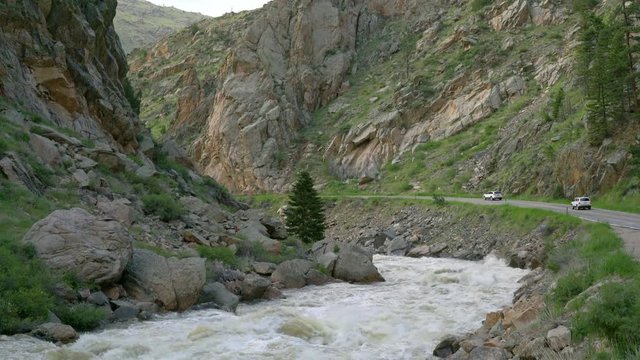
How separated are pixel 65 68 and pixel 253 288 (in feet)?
68.1

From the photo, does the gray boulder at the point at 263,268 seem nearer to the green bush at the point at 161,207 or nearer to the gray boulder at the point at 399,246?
the green bush at the point at 161,207

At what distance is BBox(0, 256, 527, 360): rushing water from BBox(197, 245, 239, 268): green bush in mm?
3138

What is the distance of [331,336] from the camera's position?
16.9 meters

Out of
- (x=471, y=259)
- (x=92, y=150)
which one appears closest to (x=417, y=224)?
(x=471, y=259)

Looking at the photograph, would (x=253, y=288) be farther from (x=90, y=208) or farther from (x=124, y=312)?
(x=90, y=208)

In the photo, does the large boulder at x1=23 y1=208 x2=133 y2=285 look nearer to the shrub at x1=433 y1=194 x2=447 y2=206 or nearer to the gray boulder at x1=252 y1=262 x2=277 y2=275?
the gray boulder at x1=252 y1=262 x2=277 y2=275

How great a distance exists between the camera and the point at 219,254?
24750 mm

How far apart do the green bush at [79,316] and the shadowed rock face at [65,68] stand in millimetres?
18076

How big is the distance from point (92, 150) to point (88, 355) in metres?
17.5

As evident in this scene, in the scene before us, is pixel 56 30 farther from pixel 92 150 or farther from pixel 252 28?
pixel 252 28

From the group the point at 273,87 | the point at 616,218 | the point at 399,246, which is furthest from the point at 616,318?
the point at 273,87

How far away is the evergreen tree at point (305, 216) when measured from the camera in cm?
4359

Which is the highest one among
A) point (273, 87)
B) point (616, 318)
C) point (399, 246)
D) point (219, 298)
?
point (273, 87)

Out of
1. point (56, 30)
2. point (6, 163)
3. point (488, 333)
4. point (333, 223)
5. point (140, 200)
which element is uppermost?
point (56, 30)
